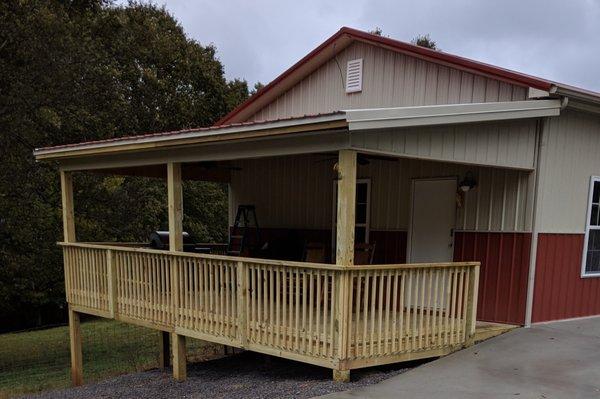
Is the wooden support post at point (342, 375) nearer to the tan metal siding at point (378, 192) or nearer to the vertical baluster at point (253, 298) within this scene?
the vertical baluster at point (253, 298)

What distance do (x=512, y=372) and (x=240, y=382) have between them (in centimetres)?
321

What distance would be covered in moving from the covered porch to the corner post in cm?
2

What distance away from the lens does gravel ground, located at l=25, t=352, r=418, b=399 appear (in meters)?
5.18

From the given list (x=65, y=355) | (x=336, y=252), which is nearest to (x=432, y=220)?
(x=336, y=252)

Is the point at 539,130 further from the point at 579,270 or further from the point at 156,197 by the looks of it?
the point at 156,197

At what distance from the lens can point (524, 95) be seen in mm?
6605

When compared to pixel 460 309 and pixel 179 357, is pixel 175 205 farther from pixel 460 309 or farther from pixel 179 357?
pixel 460 309

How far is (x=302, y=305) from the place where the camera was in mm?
5469

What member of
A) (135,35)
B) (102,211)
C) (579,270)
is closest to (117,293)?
(579,270)

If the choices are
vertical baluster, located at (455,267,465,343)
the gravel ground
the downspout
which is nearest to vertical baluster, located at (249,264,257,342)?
the gravel ground

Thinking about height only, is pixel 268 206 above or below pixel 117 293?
above

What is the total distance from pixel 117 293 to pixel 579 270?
7234 millimetres

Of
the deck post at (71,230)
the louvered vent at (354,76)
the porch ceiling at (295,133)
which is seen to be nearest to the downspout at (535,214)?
the porch ceiling at (295,133)

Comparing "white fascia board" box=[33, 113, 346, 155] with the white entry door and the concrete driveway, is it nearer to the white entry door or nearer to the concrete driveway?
the concrete driveway
